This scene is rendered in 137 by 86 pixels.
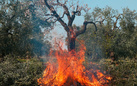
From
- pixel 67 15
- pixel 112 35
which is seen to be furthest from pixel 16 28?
pixel 112 35

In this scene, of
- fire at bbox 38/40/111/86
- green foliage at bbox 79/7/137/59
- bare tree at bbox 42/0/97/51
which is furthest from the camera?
green foliage at bbox 79/7/137/59

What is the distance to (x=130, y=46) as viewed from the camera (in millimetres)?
23125

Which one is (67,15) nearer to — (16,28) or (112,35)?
(16,28)

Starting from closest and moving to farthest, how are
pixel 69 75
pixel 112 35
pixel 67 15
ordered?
pixel 69 75 → pixel 67 15 → pixel 112 35

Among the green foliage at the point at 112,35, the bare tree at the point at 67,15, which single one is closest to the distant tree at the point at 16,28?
the bare tree at the point at 67,15

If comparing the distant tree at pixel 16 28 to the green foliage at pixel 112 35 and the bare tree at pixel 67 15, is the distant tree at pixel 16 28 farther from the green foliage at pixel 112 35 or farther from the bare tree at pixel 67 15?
the green foliage at pixel 112 35

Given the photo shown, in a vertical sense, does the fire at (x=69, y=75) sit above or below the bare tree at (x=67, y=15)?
below

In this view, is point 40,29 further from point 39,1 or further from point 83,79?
point 83,79

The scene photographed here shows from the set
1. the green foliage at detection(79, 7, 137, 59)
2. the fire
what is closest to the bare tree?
the fire

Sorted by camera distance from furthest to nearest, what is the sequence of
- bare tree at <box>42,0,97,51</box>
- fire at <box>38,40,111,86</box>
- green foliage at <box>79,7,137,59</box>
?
green foliage at <box>79,7,137,59</box> < bare tree at <box>42,0,97,51</box> < fire at <box>38,40,111,86</box>

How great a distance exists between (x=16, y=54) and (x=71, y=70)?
8.78 metres

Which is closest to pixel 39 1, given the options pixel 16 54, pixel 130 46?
pixel 16 54

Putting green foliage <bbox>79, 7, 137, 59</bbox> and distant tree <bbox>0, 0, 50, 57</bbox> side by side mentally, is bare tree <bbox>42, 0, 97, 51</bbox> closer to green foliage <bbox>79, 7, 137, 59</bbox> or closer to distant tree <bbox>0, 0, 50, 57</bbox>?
distant tree <bbox>0, 0, 50, 57</bbox>

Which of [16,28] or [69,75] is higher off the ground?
[16,28]
